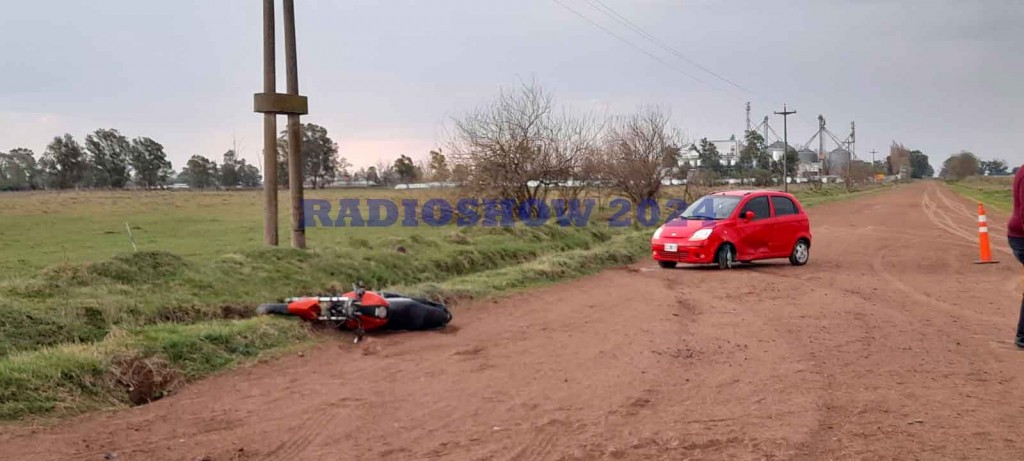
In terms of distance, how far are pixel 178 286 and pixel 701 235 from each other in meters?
9.15

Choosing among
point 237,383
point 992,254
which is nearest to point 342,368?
point 237,383

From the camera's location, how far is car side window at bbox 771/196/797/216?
16.2 meters

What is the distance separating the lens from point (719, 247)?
15.1 metres

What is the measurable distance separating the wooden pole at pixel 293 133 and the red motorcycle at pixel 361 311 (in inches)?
201

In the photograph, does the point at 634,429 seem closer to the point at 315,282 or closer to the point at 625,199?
the point at 315,282

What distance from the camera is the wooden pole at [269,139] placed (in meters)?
13.5

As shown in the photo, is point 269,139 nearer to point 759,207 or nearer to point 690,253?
point 690,253

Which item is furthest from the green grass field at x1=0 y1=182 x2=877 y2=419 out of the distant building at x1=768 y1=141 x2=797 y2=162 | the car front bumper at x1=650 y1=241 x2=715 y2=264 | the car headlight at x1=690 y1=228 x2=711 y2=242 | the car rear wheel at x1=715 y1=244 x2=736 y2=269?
the distant building at x1=768 y1=141 x2=797 y2=162

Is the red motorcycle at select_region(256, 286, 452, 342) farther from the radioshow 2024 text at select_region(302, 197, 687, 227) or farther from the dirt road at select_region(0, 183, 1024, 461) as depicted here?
the radioshow 2024 text at select_region(302, 197, 687, 227)

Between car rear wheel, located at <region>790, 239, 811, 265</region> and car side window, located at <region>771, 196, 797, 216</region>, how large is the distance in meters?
0.66

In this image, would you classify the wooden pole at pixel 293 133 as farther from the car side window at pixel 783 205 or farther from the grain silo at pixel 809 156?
the grain silo at pixel 809 156

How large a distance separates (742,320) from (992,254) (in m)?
10.8

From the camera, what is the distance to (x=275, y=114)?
13797mm

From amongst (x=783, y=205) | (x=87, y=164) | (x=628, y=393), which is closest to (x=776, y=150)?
(x=87, y=164)
